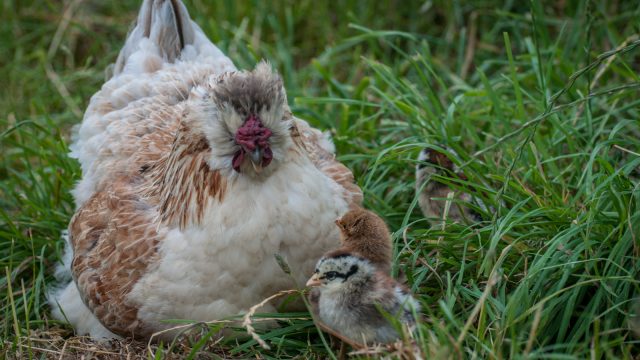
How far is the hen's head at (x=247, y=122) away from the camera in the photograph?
378cm

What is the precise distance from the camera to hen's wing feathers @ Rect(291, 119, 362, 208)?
4445 mm

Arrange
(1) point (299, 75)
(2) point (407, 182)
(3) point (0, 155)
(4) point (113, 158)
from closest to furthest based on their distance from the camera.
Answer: (4) point (113, 158) < (2) point (407, 182) < (3) point (0, 155) < (1) point (299, 75)

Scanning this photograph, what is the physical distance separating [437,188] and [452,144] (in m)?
0.27

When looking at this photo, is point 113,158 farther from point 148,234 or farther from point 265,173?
point 265,173

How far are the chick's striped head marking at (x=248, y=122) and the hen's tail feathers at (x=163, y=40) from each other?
1.64 meters

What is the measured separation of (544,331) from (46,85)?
15.5 feet

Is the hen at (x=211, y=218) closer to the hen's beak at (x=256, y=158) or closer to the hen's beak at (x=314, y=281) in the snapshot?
the hen's beak at (x=256, y=158)

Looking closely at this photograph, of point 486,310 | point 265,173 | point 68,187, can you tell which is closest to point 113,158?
point 68,187

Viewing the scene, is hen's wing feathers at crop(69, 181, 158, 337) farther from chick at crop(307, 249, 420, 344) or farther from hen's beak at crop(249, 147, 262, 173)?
chick at crop(307, 249, 420, 344)

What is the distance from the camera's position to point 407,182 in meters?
5.39

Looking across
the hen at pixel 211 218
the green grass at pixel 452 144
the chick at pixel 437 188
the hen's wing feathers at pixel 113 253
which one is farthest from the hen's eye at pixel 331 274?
the chick at pixel 437 188

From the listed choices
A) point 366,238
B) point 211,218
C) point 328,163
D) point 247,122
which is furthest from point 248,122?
point 328,163

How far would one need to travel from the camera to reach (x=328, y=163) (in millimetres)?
4730

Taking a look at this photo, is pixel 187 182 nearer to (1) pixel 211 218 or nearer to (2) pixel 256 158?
(1) pixel 211 218
